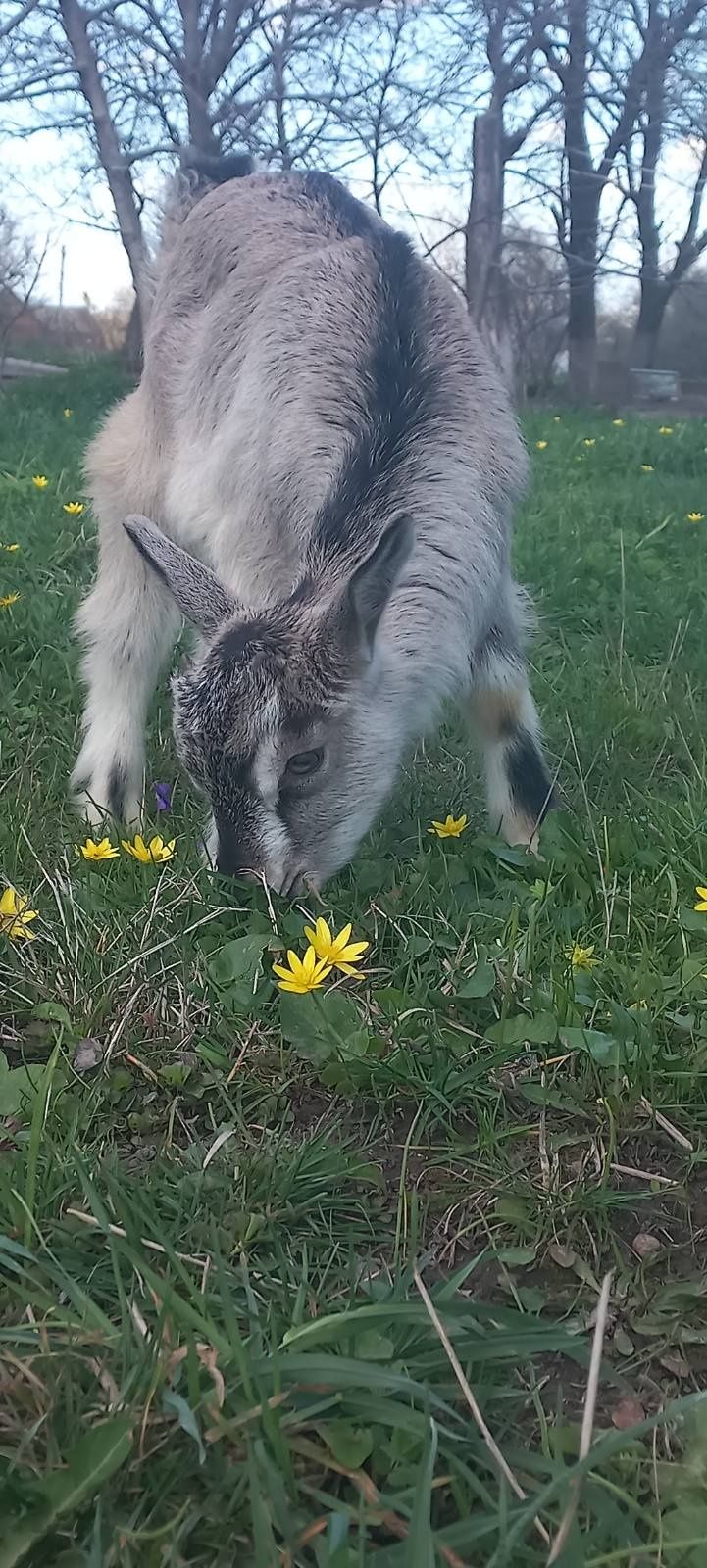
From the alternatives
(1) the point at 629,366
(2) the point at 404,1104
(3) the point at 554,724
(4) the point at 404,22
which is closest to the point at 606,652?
(3) the point at 554,724

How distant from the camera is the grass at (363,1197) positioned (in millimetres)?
1201

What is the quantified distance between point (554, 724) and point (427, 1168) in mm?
2231

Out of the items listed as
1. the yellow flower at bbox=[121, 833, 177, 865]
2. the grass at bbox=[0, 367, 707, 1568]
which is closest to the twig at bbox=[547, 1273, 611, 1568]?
the grass at bbox=[0, 367, 707, 1568]

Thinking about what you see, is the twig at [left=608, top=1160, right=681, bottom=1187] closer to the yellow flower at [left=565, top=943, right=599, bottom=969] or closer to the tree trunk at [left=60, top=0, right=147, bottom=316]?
the yellow flower at [left=565, top=943, right=599, bottom=969]

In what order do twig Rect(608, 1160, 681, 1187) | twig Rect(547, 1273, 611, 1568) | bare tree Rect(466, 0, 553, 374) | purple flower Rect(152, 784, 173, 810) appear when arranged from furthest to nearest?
bare tree Rect(466, 0, 553, 374) → purple flower Rect(152, 784, 173, 810) → twig Rect(608, 1160, 681, 1187) → twig Rect(547, 1273, 611, 1568)

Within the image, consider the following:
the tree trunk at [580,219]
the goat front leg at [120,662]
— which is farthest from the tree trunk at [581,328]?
the goat front leg at [120,662]

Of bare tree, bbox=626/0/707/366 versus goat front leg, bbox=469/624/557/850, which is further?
bare tree, bbox=626/0/707/366

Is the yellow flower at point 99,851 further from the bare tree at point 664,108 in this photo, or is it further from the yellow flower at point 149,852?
the bare tree at point 664,108

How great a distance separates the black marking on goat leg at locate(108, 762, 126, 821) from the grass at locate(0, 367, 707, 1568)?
7.8 inches

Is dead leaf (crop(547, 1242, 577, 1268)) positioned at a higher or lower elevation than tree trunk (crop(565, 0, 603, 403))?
lower

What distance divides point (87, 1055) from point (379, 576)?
125 cm

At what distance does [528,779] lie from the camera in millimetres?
3262

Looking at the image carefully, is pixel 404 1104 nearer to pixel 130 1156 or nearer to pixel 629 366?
pixel 130 1156

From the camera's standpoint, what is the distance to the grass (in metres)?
1.20
